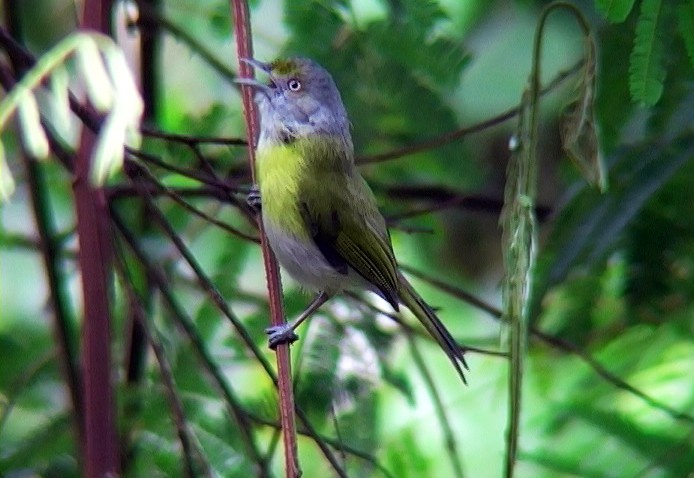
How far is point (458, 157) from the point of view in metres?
3.68

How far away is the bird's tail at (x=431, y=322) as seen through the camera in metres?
2.96

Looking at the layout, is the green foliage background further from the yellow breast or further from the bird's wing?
the yellow breast

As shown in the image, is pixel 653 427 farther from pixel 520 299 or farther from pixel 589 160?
pixel 520 299

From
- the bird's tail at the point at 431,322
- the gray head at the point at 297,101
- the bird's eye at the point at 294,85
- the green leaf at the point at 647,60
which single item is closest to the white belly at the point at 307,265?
the bird's tail at the point at 431,322

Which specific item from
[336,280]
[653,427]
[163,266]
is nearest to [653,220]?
[653,427]

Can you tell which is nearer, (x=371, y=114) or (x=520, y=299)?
(x=520, y=299)

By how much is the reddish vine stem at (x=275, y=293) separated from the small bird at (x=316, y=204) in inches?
28.8

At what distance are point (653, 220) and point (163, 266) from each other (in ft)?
4.91

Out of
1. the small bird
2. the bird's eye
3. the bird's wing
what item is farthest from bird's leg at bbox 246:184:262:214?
the bird's eye

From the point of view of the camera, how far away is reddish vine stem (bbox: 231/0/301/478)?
1.81 m

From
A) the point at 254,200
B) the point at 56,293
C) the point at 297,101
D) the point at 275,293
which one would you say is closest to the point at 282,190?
the point at 254,200

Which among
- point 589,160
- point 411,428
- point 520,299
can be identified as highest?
point 411,428

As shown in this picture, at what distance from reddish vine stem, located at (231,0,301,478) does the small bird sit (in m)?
0.73

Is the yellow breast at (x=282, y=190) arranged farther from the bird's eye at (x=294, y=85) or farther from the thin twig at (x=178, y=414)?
the thin twig at (x=178, y=414)
